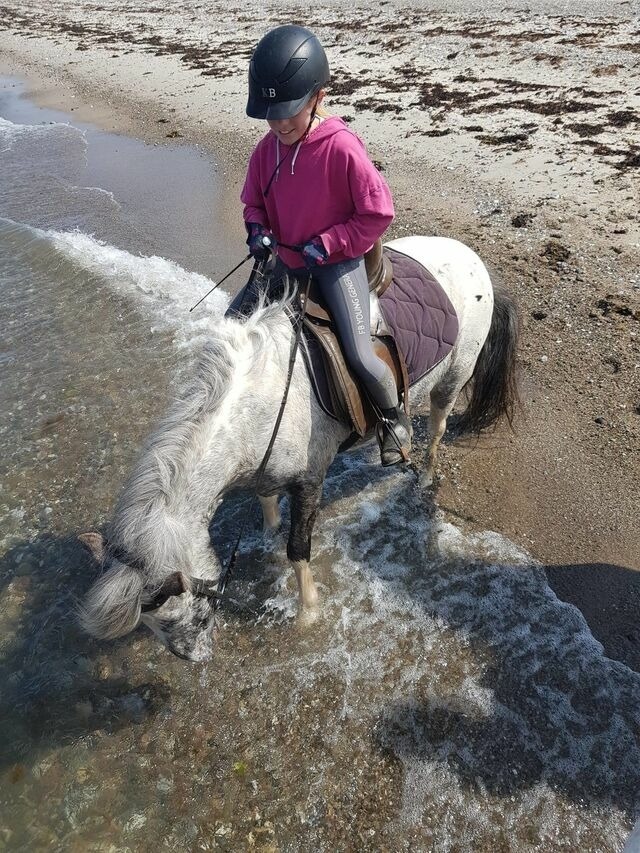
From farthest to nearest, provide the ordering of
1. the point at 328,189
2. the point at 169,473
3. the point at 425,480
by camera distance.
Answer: the point at 425,480
the point at 328,189
the point at 169,473

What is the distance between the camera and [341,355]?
3354mm

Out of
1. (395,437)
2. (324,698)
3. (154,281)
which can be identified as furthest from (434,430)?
(154,281)

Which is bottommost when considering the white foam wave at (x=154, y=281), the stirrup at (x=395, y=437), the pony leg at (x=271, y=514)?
the pony leg at (x=271, y=514)

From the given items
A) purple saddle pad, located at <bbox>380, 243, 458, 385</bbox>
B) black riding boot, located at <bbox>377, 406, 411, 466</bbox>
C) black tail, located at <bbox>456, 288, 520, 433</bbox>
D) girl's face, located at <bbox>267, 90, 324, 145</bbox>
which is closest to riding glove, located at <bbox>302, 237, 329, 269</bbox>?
girl's face, located at <bbox>267, 90, 324, 145</bbox>

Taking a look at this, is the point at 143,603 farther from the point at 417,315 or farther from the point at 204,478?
the point at 417,315

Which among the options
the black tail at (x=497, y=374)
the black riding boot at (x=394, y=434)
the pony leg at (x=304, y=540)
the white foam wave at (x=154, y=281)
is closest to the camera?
the pony leg at (x=304, y=540)

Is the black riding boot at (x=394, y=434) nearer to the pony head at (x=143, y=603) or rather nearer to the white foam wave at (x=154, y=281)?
the pony head at (x=143, y=603)

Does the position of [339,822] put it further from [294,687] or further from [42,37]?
[42,37]

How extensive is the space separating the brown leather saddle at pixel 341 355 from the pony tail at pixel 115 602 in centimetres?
153

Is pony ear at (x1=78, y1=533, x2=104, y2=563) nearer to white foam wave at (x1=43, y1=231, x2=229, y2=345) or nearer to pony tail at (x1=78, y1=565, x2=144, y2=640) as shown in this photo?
pony tail at (x1=78, y1=565, x2=144, y2=640)

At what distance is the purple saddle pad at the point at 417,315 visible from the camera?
3.70 m

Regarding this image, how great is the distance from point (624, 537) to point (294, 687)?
9.15ft

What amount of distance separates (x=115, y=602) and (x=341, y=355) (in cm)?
188

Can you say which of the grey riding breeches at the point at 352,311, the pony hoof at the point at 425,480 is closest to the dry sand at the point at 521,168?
the pony hoof at the point at 425,480
